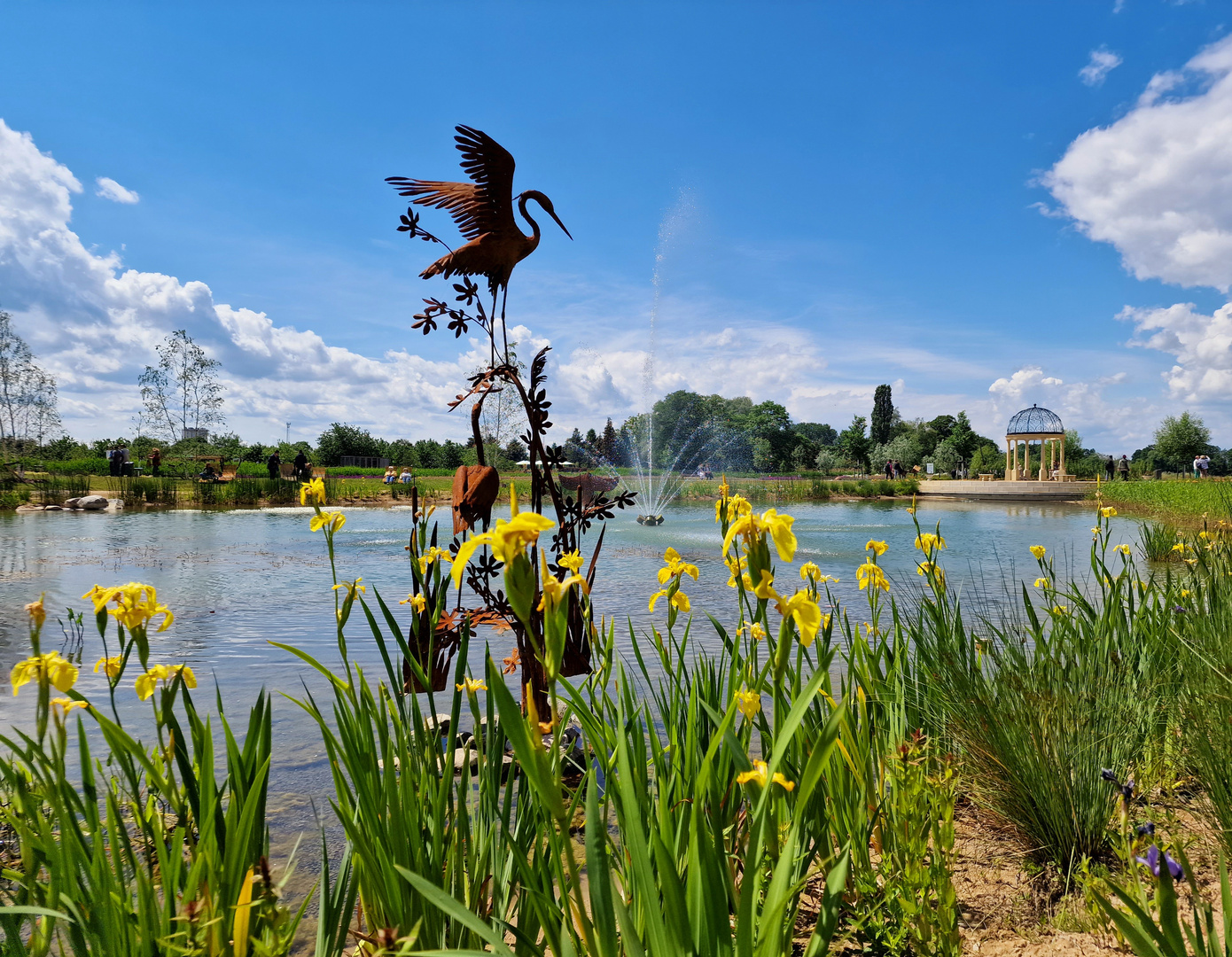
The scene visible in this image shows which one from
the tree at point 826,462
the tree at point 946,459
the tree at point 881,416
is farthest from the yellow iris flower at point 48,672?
the tree at point 881,416

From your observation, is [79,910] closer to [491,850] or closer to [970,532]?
[491,850]

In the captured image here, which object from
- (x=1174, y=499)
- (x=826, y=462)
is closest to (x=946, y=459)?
(x=826, y=462)

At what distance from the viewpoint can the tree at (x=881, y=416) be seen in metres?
64.9

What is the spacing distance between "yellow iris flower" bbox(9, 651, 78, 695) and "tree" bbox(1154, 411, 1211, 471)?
199 feet

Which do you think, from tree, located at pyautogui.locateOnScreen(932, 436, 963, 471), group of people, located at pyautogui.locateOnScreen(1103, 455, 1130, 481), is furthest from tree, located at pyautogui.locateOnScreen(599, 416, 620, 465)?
group of people, located at pyautogui.locateOnScreen(1103, 455, 1130, 481)

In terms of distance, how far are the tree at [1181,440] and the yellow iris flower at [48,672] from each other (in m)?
60.7

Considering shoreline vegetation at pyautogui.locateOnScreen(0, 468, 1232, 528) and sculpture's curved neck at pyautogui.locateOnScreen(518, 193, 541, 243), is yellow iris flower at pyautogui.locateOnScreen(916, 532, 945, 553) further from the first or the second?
shoreline vegetation at pyautogui.locateOnScreen(0, 468, 1232, 528)

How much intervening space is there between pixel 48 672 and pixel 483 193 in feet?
6.70

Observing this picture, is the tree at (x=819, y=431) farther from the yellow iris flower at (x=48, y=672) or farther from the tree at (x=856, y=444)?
the yellow iris flower at (x=48, y=672)

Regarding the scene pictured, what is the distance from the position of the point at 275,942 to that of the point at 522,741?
0.70 metres

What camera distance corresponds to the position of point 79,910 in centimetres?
125

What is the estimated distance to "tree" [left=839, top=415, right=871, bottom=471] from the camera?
174ft

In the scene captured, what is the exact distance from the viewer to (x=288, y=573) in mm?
8969

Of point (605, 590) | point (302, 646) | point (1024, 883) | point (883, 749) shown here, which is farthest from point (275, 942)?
point (605, 590)
